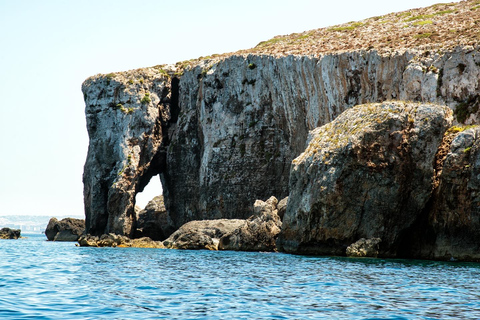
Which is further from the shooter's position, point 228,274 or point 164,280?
point 228,274

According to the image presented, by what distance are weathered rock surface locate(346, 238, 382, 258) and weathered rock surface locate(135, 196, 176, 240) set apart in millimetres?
41753

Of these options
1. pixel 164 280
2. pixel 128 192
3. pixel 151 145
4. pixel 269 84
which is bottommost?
pixel 164 280

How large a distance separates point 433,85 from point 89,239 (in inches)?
1643

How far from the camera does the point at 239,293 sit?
19719 millimetres

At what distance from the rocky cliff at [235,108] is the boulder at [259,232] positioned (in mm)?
14201

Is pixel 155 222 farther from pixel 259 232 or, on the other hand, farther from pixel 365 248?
pixel 365 248

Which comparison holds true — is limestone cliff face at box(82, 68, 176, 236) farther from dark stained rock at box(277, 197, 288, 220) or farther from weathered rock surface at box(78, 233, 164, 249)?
dark stained rock at box(277, 197, 288, 220)

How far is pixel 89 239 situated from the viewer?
6500cm

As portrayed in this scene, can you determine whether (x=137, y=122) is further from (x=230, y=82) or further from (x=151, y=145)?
(x=230, y=82)

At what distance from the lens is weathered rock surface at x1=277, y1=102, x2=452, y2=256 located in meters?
41.8

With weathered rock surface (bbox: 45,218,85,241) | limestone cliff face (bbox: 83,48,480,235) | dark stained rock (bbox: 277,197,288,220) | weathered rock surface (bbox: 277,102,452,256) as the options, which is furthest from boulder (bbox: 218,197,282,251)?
weathered rock surface (bbox: 45,218,85,241)

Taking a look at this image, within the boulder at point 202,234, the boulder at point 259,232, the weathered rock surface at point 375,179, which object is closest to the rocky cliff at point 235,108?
the boulder at point 202,234

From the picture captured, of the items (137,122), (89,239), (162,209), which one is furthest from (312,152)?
(162,209)

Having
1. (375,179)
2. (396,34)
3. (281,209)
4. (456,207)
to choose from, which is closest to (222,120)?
(281,209)
